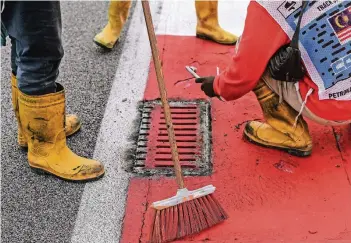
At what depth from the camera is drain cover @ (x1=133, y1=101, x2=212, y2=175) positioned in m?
3.03

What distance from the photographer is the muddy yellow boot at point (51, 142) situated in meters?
2.81

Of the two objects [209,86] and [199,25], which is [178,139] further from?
[199,25]

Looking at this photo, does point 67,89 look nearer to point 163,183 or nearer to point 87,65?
point 87,65

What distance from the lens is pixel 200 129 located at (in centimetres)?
328

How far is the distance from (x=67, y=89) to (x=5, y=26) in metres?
1.03

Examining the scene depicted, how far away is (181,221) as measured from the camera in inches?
103

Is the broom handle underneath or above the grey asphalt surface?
above

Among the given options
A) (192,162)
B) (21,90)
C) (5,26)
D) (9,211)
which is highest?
(5,26)

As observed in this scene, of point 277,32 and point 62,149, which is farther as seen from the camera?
point 62,149

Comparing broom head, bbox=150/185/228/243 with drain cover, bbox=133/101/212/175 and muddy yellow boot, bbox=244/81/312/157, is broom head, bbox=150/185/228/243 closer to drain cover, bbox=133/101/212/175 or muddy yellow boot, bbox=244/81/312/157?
drain cover, bbox=133/101/212/175

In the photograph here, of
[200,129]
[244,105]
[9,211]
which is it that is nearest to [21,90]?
[9,211]

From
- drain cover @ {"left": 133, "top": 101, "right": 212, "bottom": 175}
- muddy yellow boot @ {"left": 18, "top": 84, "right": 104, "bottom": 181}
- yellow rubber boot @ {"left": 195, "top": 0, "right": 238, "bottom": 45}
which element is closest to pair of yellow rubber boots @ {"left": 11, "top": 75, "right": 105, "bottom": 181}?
muddy yellow boot @ {"left": 18, "top": 84, "right": 104, "bottom": 181}

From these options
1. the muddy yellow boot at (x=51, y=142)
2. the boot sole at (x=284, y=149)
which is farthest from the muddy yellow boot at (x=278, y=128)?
the muddy yellow boot at (x=51, y=142)

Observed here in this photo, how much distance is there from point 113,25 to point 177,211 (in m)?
1.74
